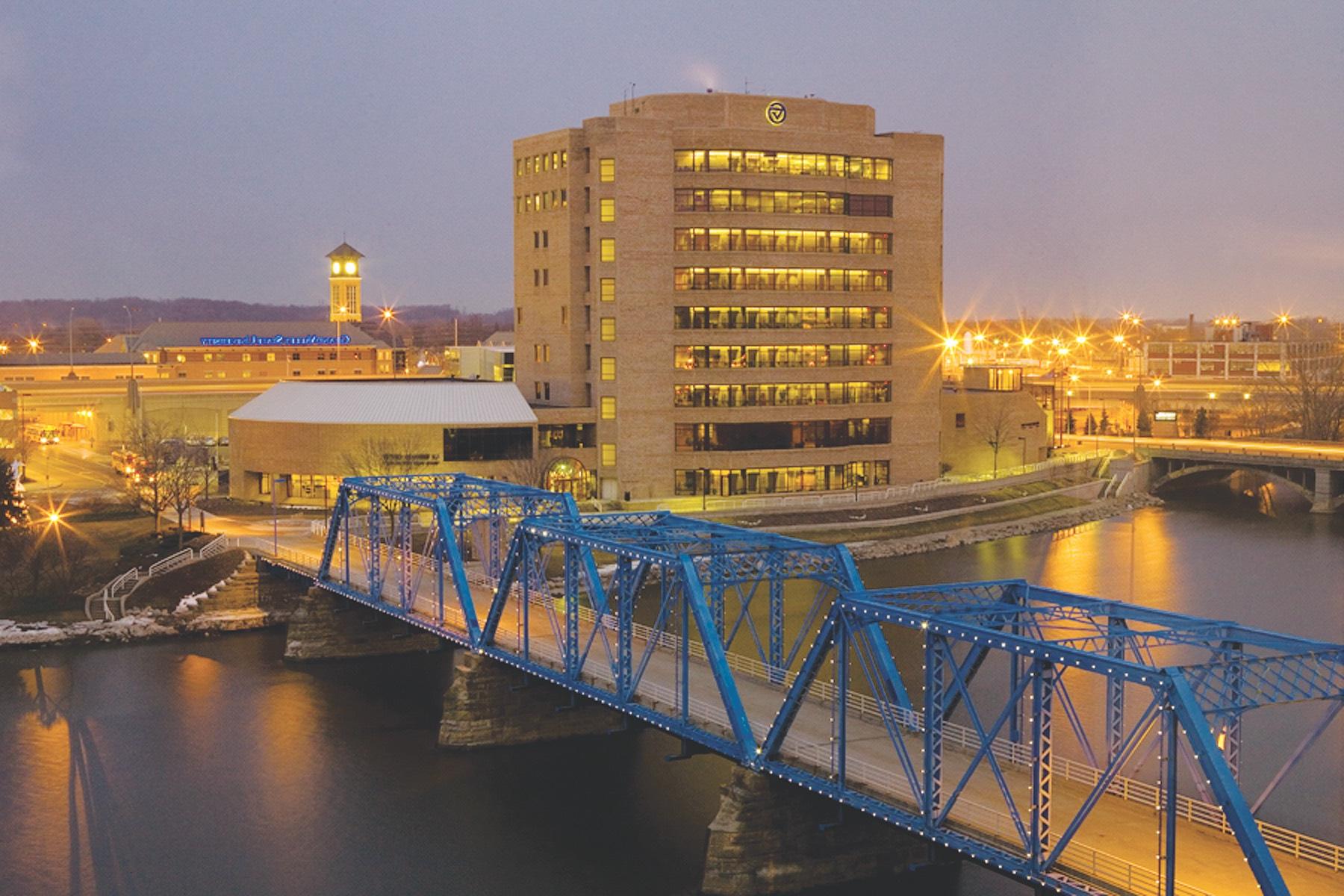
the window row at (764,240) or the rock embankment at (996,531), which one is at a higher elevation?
the window row at (764,240)

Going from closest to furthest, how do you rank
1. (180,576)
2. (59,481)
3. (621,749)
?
1. (621,749)
2. (180,576)
3. (59,481)

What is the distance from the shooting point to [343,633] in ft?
178

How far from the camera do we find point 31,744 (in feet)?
144

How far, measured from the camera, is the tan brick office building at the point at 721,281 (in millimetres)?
80188

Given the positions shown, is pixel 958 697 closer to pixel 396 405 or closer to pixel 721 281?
pixel 721 281

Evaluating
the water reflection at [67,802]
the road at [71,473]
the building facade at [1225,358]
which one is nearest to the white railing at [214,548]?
the water reflection at [67,802]

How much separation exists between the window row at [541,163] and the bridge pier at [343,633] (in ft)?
110

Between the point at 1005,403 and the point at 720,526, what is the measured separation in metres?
61.3

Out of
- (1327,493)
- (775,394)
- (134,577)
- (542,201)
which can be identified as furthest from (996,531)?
(134,577)

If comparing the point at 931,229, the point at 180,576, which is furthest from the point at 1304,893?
the point at 931,229

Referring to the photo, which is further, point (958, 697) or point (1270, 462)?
point (1270, 462)

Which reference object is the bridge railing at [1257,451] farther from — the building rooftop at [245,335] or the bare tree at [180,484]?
the building rooftop at [245,335]

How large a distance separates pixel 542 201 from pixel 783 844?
188ft

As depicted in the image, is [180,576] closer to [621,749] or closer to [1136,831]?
[621,749]
